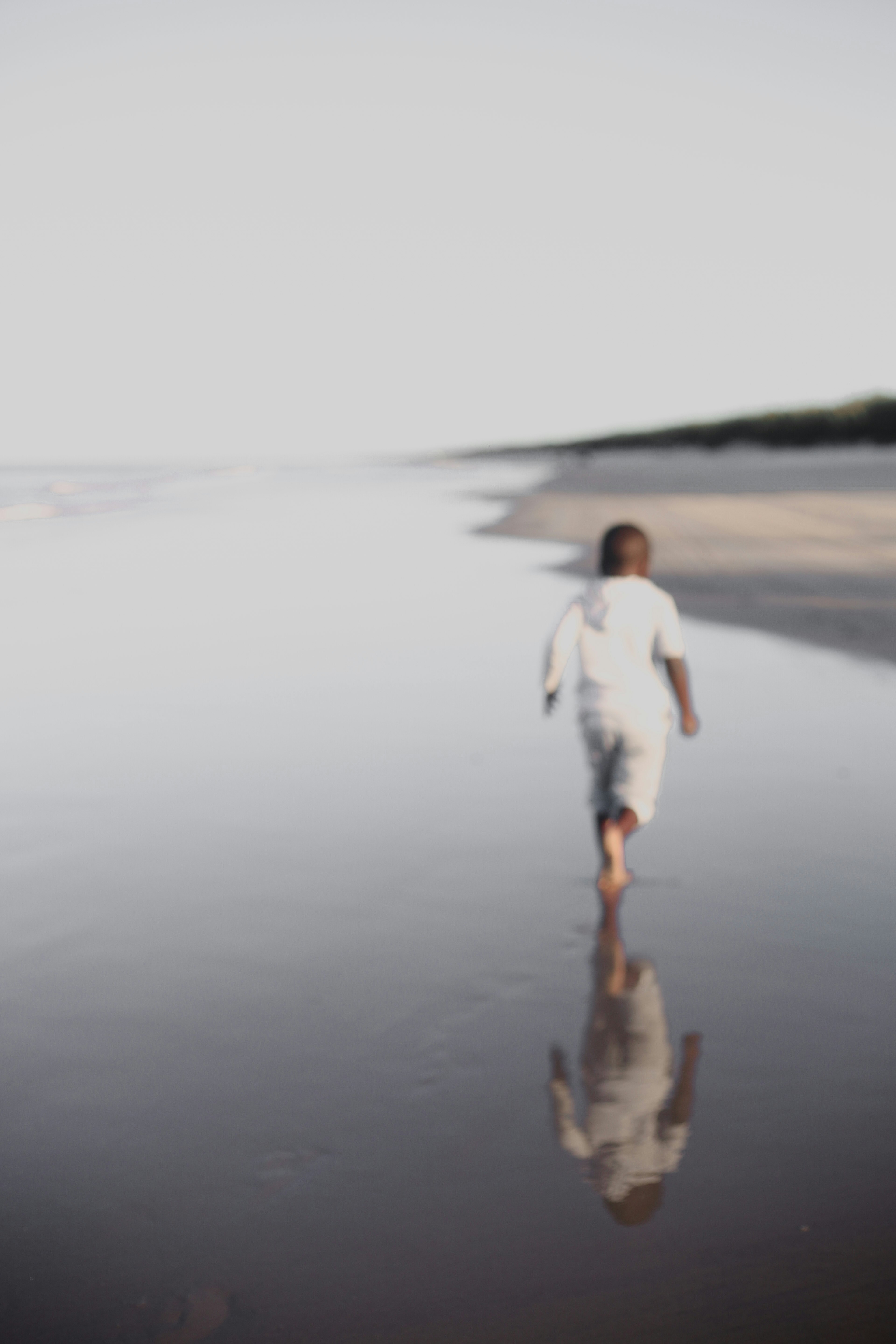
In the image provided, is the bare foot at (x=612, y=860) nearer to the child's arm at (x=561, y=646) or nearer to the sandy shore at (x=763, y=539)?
the child's arm at (x=561, y=646)

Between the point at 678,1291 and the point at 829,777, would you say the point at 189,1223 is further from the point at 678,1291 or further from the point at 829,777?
the point at 829,777

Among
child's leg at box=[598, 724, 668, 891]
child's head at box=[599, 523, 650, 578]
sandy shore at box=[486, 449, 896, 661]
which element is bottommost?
child's leg at box=[598, 724, 668, 891]

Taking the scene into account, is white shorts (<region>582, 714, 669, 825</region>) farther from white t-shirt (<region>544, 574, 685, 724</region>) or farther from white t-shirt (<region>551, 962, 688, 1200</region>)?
white t-shirt (<region>551, 962, 688, 1200</region>)

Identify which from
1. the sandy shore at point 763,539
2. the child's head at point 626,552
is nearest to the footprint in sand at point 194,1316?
the child's head at point 626,552

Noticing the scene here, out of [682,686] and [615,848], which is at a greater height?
[682,686]

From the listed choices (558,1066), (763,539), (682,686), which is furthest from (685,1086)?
(763,539)

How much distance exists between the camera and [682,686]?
4559 mm

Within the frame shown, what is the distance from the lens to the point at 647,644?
4578mm

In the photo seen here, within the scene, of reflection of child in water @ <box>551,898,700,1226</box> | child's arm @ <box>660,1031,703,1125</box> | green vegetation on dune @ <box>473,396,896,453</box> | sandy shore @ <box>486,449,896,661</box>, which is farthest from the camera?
green vegetation on dune @ <box>473,396,896,453</box>

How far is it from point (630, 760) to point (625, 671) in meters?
0.36

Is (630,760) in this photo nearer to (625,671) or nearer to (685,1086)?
(625,671)

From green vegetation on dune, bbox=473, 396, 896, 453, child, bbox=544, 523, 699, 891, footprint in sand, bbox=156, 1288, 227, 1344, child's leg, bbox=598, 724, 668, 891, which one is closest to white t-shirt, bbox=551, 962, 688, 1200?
footprint in sand, bbox=156, 1288, 227, 1344

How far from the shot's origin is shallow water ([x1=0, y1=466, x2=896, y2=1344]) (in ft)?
8.03

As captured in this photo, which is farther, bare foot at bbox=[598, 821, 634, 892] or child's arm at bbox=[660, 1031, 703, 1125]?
bare foot at bbox=[598, 821, 634, 892]
